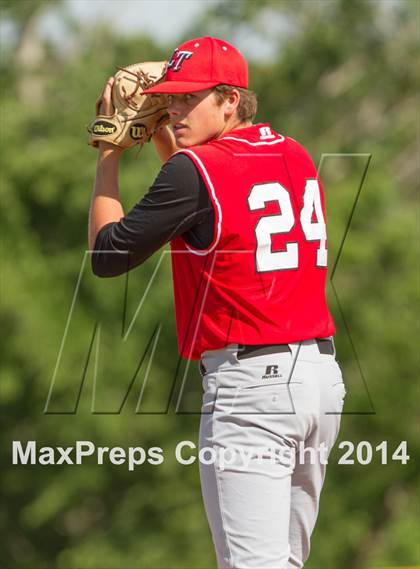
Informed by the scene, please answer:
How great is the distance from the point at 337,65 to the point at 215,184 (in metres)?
15.2

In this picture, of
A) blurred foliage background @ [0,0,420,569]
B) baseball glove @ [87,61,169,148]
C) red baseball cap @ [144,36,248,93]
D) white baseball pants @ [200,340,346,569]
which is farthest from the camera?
blurred foliage background @ [0,0,420,569]

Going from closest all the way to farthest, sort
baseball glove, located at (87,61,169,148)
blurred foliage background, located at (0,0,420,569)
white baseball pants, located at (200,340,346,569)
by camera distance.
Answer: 1. white baseball pants, located at (200,340,346,569)
2. baseball glove, located at (87,61,169,148)
3. blurred foliage background, located at (0,0,420,569)

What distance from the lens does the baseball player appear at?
104 inches

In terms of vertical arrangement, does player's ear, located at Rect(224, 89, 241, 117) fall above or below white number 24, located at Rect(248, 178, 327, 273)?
above

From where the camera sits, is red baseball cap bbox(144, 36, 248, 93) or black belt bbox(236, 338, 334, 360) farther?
red baseball cap bbox(144, 36, 248, 93)

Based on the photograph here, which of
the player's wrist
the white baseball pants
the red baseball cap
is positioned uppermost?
the red baseball cap

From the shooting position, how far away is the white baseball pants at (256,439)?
2613 mm

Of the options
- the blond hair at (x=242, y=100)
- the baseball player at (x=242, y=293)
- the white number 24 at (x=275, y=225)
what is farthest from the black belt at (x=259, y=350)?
the blond hair at (x=242, y=100)

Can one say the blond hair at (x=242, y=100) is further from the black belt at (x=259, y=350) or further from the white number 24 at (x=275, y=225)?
the black belt at (x=259, y=350)

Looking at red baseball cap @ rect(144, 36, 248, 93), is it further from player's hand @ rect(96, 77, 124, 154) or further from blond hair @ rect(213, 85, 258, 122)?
player's hand @ rect(96, 77, 124, 154)

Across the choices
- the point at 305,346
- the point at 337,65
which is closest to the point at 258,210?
the point at 305,346

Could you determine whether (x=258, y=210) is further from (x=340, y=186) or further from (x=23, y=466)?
(x=23, y=466)

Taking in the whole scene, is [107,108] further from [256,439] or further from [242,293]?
[256,439]

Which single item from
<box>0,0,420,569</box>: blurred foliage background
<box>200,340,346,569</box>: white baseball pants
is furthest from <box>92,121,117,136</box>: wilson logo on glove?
<box>0,0,420,569</box>: blurred foliage background
